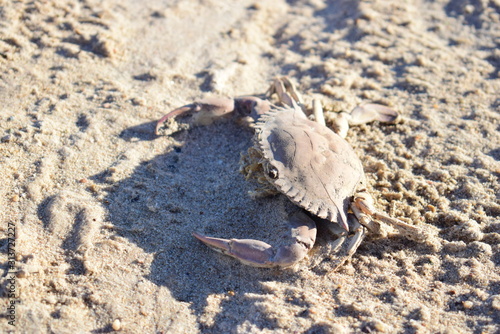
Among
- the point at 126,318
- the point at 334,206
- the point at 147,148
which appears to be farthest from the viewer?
the point at 147,148

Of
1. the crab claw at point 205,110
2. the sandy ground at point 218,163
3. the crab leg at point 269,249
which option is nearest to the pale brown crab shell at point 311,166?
the crab leg at point 269,249

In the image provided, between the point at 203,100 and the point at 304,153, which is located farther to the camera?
the point at 203,100

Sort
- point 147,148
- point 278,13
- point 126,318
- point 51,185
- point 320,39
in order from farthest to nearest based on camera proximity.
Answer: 1. point 278,13
2. point 320,39
3. point 147,148
4. point 51,185
5. point 126,318

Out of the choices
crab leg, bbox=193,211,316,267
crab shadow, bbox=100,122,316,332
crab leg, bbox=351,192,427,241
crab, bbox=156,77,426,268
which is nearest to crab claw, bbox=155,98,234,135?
crab shadow, bbox=100,122,316,332

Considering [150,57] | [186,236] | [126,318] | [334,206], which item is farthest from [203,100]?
[126,318]

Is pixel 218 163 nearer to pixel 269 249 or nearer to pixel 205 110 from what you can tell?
pixel 205 110

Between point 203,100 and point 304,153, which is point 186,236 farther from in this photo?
point 203,100

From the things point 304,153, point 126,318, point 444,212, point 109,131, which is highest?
point 304,153
